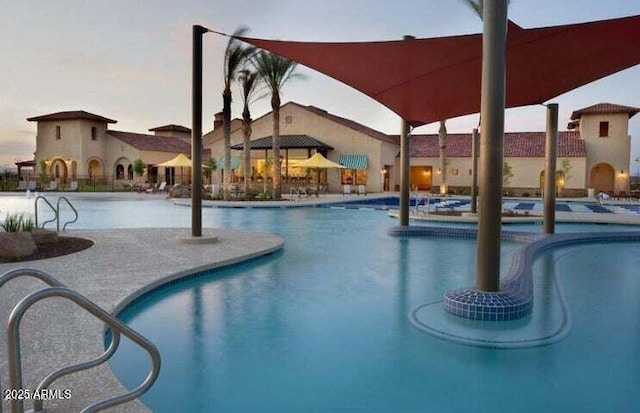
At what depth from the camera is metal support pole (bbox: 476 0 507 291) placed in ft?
17.7

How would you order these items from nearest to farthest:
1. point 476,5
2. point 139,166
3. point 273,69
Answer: point 476,5 → point 273,69 → point 139,166

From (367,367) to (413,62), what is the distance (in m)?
5.81

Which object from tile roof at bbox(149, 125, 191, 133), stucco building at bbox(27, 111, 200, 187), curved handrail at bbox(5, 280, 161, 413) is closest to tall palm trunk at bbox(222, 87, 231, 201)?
stucco building at bbox(27, 111, 200, 187)

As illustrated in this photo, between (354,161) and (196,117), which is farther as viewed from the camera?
(354,161)

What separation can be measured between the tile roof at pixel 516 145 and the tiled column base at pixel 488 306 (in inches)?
1242

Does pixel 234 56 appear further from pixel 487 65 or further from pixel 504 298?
pixel 504 298

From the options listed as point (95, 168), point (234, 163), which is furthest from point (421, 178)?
point (95, 168)

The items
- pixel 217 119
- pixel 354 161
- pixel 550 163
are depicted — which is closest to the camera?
pixel 550 163

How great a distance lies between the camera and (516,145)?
3722 cm

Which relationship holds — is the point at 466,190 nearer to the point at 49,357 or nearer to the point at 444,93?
the point at 444,93

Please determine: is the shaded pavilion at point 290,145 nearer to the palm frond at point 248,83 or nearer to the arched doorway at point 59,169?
the palm frond at point 248,83

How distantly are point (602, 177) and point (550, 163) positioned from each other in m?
27.7

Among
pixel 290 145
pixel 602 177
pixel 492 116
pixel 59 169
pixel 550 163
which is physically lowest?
pixel 550 163

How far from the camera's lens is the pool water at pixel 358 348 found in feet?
13.0
